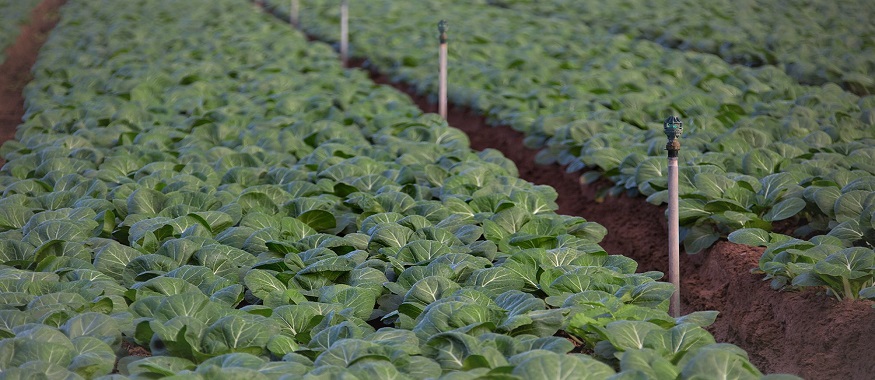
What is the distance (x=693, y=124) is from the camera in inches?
286

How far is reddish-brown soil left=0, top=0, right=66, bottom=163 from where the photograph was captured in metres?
10.0

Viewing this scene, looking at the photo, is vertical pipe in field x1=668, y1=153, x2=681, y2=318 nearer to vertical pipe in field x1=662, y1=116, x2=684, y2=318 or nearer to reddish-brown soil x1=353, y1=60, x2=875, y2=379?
vertical pipe in field x1=662, y1=116, x2=684, y2=318

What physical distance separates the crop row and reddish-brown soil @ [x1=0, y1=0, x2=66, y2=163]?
7872mm

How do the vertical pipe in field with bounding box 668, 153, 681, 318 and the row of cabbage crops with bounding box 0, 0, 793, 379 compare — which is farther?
the vertical pipe in field with bounding box 668, 153, 681, 318

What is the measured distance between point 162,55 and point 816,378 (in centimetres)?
946

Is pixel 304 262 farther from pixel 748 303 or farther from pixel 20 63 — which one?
pixel 20 63

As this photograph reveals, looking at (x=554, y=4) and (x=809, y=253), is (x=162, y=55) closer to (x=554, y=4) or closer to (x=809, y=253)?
(x=554, y=4)

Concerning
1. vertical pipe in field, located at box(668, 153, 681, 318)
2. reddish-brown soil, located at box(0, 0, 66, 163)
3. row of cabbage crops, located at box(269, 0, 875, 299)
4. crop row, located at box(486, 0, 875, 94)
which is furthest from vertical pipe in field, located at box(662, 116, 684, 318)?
reddish-brown soil, located at box(0, 0, 66, 163)

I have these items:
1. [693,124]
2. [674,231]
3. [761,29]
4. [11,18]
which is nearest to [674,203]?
[674,231]

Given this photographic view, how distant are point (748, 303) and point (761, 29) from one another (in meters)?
8.37

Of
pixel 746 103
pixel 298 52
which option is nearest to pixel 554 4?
pixel 298 52

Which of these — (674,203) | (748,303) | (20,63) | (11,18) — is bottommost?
(20,63)

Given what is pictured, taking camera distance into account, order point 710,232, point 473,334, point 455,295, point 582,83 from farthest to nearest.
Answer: point 582,83 → point 710,232 → point 455,295 → point 473,334

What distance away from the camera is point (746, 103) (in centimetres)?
827
